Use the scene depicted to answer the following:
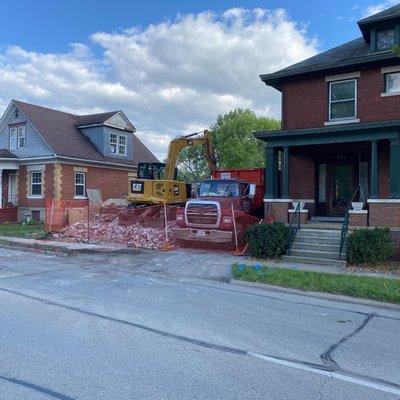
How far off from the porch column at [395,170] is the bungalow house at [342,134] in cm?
3

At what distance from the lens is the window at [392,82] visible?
54.3ft

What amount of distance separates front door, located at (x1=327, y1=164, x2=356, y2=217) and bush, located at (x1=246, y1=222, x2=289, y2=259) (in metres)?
5.29

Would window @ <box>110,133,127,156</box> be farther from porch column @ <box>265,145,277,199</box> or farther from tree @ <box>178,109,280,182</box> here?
tree @ <box>178,109,280,182</box>

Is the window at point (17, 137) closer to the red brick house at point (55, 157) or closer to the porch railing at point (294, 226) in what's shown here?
the red brick house at point (55, 157)

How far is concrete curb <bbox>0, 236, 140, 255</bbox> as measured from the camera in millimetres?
15727

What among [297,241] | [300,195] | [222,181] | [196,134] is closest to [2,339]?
[297,241]

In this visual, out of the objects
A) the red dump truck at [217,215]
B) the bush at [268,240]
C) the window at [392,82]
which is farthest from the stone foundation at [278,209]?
the window at [392,82]

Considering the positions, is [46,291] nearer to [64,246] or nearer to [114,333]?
[114,333]

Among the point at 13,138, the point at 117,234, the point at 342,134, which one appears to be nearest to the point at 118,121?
the point at 13,138

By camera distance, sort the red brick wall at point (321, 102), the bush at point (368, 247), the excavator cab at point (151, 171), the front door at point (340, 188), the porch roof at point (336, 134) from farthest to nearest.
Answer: the excavator cab at point (151, 171), the front door at point (340, 188), the red brick wall at point (321, 102), the porch roof at point (336, 134), the bush at point (368, 247)

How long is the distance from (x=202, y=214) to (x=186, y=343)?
10005mm

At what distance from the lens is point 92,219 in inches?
890

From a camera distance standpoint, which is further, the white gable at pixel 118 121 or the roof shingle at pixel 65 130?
the white gable at pixel 118 121

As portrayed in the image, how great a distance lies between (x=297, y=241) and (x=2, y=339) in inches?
418
